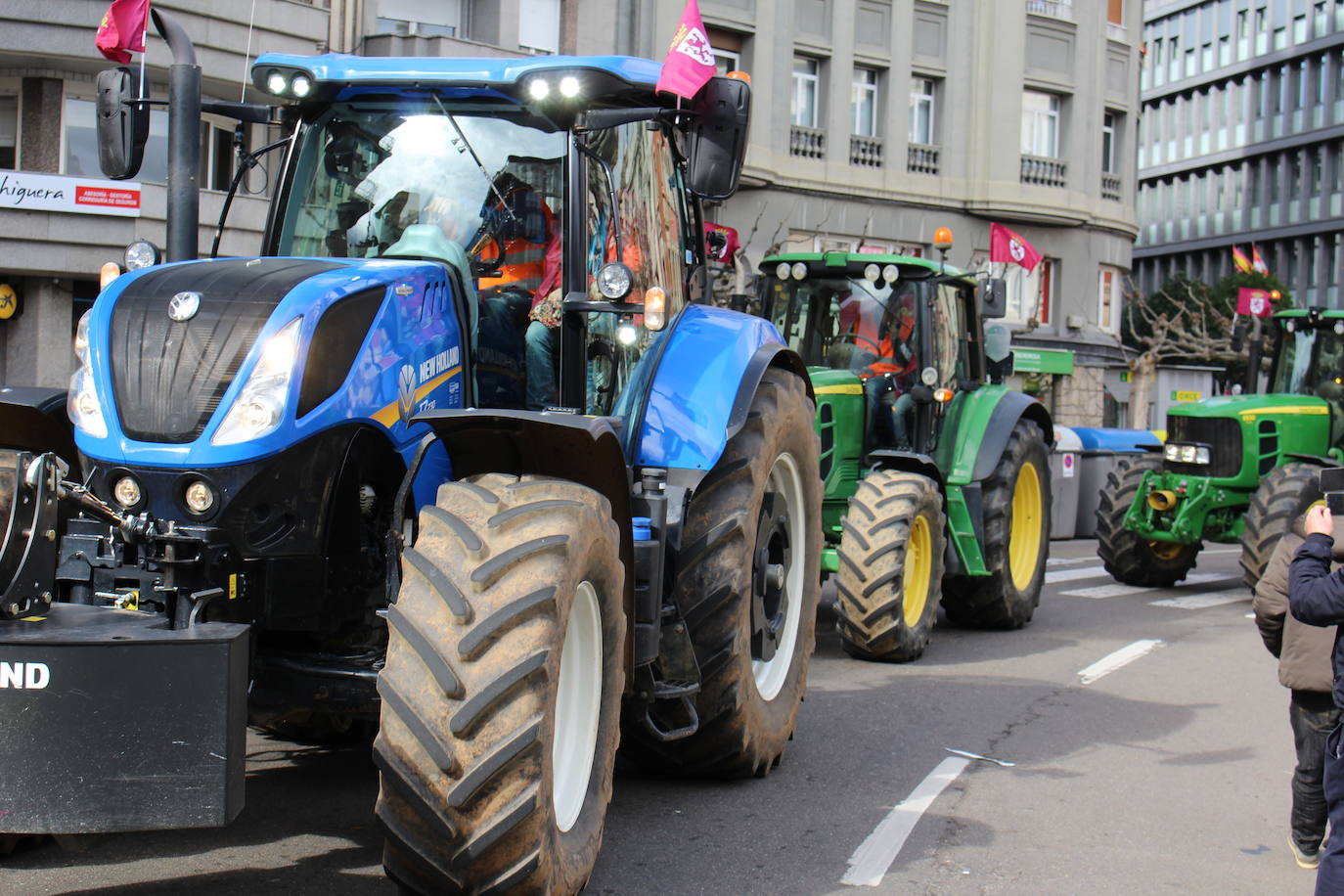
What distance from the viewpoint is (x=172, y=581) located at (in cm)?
433

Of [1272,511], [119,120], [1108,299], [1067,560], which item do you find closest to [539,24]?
[1067,560]

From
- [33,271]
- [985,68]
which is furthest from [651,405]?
[985,68]

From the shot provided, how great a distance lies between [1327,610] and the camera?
15.7ft

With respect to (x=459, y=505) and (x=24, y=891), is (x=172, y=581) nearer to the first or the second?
(x=459, y=505)

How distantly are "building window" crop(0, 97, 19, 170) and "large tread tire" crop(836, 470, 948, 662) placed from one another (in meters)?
15.9

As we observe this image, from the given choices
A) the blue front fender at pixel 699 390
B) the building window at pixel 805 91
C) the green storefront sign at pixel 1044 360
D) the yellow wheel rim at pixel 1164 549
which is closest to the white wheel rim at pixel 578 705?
the blue front fender at pixel 699 390

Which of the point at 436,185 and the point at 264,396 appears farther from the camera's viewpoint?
the point at 436,185

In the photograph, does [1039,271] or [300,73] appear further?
[1039,271]

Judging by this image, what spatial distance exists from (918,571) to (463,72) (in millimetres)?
5692

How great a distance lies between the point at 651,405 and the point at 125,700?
8.34 feet

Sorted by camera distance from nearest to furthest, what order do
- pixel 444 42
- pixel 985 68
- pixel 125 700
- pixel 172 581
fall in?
pixel 125 700 → pixel 172 581 → pixel 444 42 → pixel 985 68

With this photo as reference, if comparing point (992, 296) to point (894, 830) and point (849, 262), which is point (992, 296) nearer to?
point (849, 262)

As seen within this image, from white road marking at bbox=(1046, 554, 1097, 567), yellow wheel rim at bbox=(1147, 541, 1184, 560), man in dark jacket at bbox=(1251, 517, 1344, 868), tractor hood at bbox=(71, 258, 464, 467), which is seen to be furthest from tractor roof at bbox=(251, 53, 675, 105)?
white road marking at bbox=(1046, 554, 1097, 567)

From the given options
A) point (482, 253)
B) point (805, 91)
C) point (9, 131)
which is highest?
point (805, 91)
